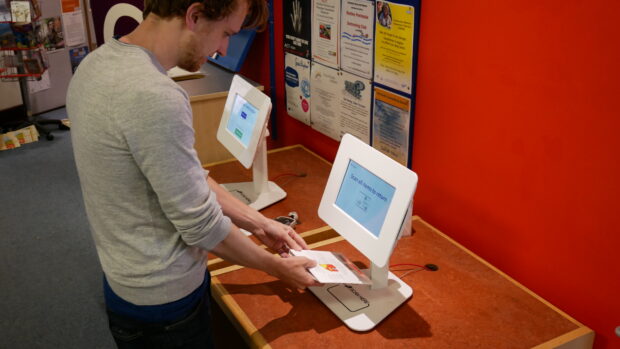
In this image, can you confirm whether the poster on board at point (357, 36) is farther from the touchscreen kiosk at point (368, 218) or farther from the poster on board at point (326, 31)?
the touchscreen kiosk at point (368, 218)

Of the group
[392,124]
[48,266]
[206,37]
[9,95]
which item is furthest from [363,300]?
[9,95]

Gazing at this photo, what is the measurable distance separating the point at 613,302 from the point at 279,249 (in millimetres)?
982

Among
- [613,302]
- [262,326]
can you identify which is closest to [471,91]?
[613,302]

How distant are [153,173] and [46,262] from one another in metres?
2.61

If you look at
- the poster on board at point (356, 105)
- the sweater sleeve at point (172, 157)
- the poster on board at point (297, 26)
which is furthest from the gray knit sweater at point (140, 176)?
the poster on board at point (297, 26)

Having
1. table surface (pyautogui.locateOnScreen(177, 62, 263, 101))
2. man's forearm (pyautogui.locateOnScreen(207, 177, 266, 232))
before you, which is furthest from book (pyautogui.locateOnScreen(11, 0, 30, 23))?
man's forearm (pyautogui.locateOnScreen(207, 177, 266, 232))

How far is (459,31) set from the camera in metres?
1.97

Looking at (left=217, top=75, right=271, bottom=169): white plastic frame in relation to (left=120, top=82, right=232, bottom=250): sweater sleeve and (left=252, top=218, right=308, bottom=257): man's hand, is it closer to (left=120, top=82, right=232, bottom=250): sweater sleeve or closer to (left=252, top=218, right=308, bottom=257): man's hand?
(left=252, top=218, right=308, bottom=257): man's hand

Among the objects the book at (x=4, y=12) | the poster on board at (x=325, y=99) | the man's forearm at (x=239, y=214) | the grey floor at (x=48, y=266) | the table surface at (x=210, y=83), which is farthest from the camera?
the book at (x=4, y=12)

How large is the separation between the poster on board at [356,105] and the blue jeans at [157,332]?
1.18 metres

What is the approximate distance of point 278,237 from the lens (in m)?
1.92

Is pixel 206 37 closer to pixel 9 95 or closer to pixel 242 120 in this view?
pixel 242 120

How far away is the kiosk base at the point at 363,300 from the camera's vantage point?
1.74 meters

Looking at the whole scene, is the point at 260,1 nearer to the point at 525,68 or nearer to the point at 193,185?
the point at 193,185
